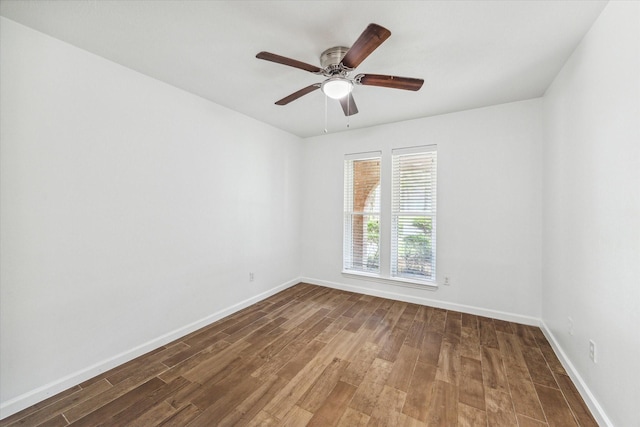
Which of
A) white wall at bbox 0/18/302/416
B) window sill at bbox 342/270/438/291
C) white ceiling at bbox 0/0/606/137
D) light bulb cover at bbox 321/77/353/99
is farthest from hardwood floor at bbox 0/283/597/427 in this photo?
white ceiling at bbox 0/0/606/137

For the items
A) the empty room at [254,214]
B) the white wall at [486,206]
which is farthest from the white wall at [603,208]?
the white wall at [486,206]

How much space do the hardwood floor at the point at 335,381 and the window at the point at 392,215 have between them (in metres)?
0.95

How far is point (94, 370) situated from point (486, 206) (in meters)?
4.39

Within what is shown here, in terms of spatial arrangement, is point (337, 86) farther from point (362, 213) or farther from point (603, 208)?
point (362, 213)

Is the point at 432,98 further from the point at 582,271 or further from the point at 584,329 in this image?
the point at 584,329

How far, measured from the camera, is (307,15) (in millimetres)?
1649

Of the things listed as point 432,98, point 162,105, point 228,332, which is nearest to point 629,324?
point 432,98

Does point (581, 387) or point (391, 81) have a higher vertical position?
point (391, 81)

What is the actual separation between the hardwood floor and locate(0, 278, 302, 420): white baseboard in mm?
49

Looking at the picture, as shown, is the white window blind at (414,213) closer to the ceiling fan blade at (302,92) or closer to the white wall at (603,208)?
the white wall at (603,208)

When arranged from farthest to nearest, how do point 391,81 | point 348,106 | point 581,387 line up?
point 348,106 → point 391,81 → point 581,387

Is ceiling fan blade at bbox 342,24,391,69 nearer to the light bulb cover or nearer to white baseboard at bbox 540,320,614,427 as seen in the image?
the light bulb cover

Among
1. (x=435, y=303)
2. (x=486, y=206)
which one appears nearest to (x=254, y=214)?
(x=435, y=303)

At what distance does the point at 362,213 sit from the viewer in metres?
4.17
